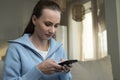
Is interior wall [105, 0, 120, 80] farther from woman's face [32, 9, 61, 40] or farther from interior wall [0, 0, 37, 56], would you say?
interior wall [0, 0, 37, 56]

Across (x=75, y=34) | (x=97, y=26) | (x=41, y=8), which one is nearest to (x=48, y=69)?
(x=41, y=8)

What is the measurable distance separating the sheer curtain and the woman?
5.33 feet

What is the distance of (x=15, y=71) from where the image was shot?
3.19 ft

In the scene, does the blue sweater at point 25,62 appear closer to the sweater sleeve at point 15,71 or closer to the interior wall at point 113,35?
the sweater sleeve at point 15,71

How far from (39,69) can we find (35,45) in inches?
6.6

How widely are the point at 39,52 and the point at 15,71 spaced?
0.49 feet

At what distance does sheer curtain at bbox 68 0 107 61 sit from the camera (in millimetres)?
2774

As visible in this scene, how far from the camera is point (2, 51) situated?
2.95m

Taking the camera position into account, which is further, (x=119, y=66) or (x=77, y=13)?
(x=77, y=13)

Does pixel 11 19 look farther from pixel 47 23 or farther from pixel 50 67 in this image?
pixel 50 67

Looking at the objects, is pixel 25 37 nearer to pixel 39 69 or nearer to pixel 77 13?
pixel 39 69

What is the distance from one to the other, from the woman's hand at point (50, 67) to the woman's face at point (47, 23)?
15 cm

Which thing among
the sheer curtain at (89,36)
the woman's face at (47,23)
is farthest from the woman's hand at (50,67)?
the sheer curtain at (89,36)

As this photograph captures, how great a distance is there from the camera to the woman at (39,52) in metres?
0.96
